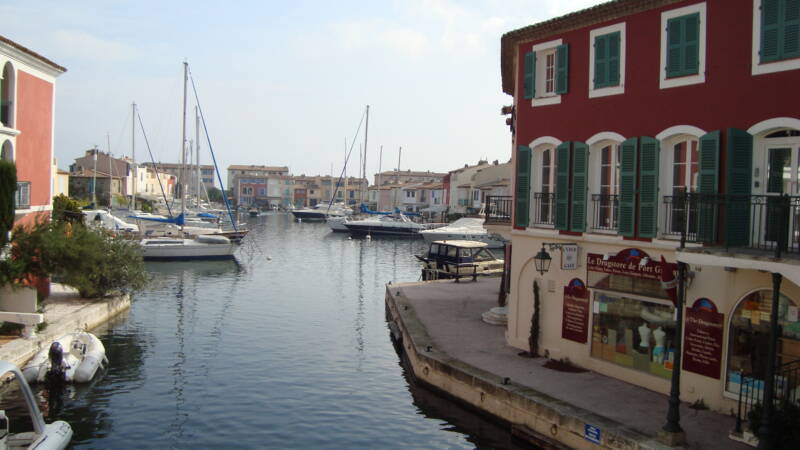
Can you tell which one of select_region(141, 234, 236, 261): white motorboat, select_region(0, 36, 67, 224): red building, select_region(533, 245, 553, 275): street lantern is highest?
select_region(0, 36, 67, 224): red building

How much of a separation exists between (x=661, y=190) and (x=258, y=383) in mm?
11881

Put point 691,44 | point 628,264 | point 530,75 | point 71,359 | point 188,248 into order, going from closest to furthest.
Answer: point 691,44 → point 628,264 → point 530,75 → point 71,359 → point 188,248

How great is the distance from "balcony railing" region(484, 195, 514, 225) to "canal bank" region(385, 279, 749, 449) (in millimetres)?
3504

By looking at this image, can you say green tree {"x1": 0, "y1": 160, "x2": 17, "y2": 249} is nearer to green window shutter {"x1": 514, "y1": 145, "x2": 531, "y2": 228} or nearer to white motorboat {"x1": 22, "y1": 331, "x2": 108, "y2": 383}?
white motorboat {"x1": 22, "y1": 331, "x2": 108, "y2": 383}

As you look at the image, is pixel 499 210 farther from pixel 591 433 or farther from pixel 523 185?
pixel 591 433

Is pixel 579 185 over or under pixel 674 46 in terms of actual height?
under

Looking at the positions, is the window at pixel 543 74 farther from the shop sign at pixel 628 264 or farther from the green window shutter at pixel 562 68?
the shop sign at pixel 628 264

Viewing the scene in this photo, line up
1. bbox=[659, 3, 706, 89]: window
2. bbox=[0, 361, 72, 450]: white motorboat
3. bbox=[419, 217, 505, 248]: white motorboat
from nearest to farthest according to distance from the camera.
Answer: bbox=[0, 361, 72, 450]: white motorboat
bbox=[659, 3, 706, 89]: window
bbox=[419, 217, 505, 248]: white motorboat

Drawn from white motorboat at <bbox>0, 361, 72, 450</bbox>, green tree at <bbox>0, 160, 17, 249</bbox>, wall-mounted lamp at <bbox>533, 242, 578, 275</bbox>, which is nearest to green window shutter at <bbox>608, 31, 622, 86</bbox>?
wall-mounted lamp at <bbox>533, 242, 578, 275</bbox>

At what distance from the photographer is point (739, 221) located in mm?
13836

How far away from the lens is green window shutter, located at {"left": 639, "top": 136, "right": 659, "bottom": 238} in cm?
1564

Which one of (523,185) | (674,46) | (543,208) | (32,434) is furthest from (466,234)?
(32,434)

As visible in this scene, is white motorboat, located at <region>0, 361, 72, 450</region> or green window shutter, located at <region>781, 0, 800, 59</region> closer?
white motorboat, located at <region>0, 361, 72, 450</region>

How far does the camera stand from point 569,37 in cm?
1800
